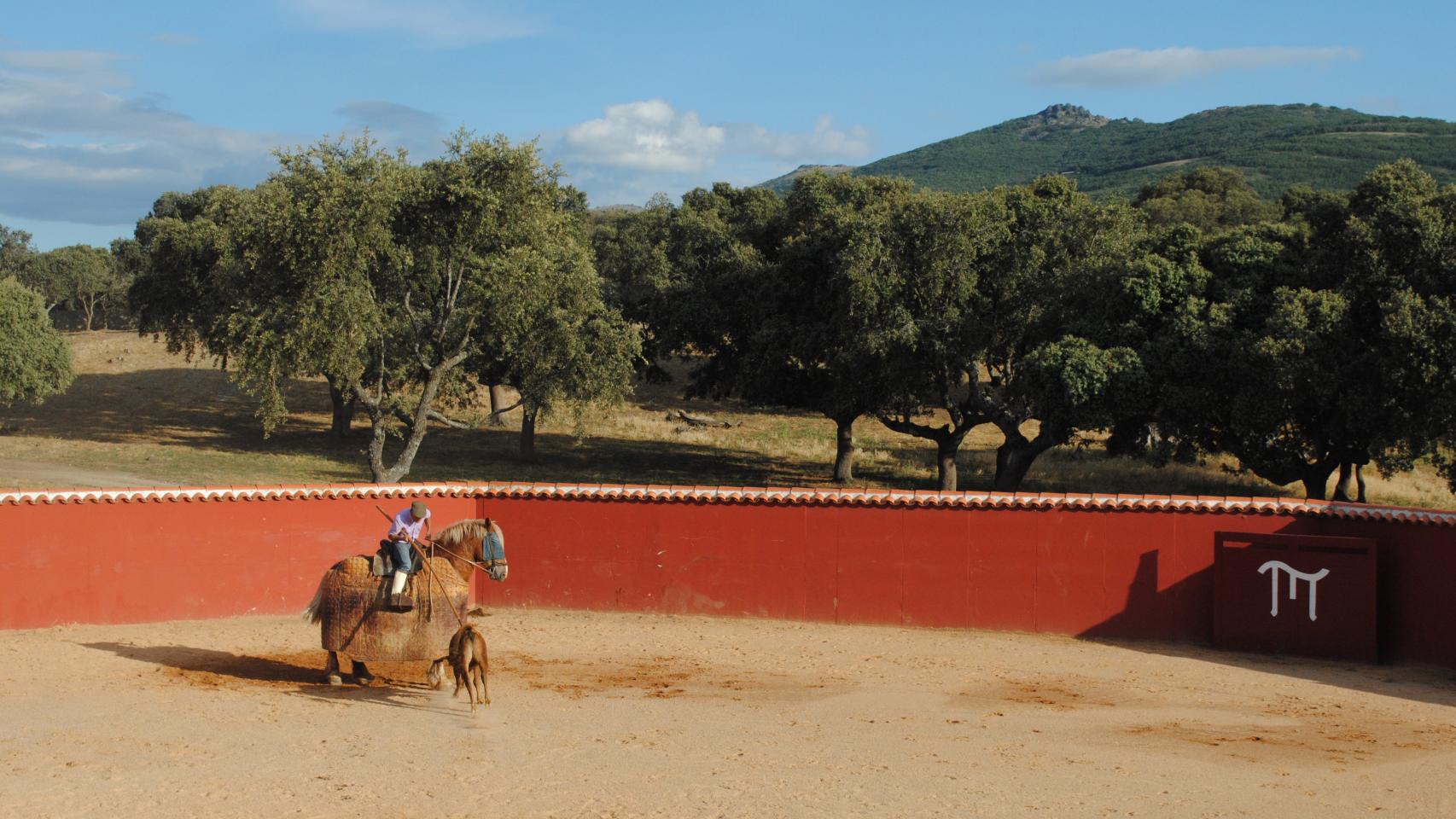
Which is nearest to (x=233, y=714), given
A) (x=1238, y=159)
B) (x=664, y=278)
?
(x=664, y=278)

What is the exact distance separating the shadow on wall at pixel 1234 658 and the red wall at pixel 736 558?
0.12ft

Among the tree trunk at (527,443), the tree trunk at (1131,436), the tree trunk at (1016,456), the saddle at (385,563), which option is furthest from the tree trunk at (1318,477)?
the tree trunk at (527,443)

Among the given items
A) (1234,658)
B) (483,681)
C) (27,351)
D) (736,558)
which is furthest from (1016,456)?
(27,351)

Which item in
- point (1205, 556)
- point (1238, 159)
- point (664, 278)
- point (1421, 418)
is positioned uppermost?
point (1238, 159)

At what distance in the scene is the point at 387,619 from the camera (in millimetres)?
13656

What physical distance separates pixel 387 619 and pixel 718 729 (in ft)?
13.5

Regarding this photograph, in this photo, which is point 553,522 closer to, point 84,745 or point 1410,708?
point 84,745

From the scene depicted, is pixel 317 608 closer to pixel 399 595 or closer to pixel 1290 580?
pixel 399 595

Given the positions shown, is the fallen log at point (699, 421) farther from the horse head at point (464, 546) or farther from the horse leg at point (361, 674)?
the horse leg at point (361, 674)

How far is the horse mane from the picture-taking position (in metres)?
14.0

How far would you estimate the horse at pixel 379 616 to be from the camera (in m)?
13.6

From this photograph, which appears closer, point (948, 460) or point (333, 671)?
point (333, 671)

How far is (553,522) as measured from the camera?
1861cm

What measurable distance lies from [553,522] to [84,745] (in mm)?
8351
